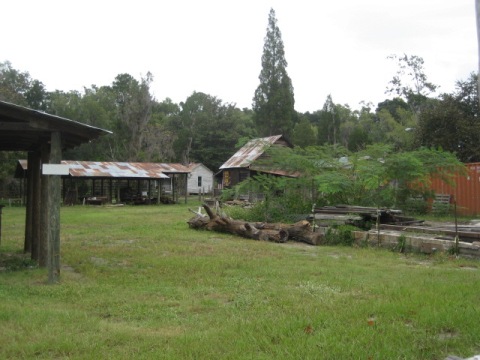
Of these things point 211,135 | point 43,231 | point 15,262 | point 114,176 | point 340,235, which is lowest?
point 15,262

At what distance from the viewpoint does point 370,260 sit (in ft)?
32.1

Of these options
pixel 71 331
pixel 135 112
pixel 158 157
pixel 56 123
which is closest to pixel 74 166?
pixel 135 112

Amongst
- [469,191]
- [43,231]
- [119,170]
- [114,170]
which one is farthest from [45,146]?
[119,170]

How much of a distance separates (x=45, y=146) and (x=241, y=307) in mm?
6148

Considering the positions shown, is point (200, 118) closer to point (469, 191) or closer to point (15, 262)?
point (469, 191)

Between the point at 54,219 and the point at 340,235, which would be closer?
the point at 54,219

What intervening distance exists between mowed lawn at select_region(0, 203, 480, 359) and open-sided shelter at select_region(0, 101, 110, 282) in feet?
1.78

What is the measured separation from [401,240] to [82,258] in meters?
7.40

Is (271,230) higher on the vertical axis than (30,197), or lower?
lower

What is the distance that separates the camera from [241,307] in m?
5.80

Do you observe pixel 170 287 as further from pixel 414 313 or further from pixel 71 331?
pixel 414 313

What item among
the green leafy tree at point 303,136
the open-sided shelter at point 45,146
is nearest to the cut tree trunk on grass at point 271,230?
the open-sided shelter at point 45,146

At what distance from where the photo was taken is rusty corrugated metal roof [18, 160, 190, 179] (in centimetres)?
3275

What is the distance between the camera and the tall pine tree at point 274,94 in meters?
53.5
